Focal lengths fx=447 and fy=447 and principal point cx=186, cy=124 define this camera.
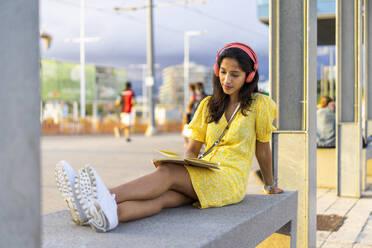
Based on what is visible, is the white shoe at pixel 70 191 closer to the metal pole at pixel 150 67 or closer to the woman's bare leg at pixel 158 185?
the woman's bare leg at pixel 158 185

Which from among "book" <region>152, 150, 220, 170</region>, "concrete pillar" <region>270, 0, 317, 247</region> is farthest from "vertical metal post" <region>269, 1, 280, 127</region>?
"book" <region>152, 150, 220, 170</region>

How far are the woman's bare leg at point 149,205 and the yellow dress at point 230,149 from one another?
12 cm

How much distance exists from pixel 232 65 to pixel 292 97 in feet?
3.70

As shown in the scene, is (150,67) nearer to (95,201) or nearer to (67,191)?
(67,191)

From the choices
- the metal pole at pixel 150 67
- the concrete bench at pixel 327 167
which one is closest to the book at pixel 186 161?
the concrete bench at pixel 327 167

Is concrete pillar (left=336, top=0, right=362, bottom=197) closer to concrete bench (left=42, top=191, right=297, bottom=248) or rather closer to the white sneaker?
concrete bench (left=42, top=191, right=297, bottom=248)

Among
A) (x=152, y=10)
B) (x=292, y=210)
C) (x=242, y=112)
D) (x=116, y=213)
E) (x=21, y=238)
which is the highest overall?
(x=152, y=10)

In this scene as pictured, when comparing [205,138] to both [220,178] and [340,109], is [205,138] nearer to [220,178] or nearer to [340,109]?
[220,178]

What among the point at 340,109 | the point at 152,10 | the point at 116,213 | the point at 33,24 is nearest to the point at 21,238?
the point at 33,24

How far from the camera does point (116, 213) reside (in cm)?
211

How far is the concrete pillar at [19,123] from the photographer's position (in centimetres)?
102

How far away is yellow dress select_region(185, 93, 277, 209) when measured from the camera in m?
2.66

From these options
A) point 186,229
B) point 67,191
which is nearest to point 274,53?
point 186,229

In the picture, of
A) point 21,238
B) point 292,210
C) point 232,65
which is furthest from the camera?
point 292,210
